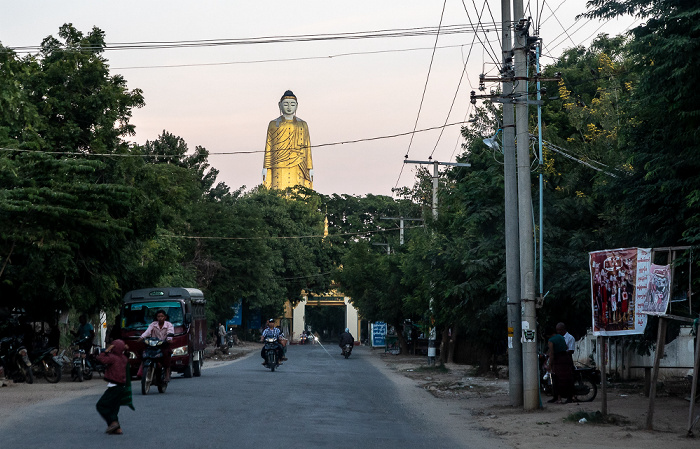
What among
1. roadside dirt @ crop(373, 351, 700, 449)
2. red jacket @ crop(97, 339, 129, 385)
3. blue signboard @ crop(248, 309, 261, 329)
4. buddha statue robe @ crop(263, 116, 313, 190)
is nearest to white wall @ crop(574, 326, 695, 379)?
roadside dirt @ crop(373, 351, 700, 449)

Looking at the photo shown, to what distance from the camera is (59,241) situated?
2284cm

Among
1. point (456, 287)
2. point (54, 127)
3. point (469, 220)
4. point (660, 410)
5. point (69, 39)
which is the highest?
point (69, 39)

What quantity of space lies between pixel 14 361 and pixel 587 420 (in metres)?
14.8

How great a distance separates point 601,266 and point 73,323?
2539cm

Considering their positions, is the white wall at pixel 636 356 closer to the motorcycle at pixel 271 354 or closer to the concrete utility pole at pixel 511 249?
the concrete utility pole at pixel 511 249

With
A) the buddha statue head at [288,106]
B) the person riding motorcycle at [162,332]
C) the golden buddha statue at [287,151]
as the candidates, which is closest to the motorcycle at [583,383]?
the person riding motorcycle at [162,332]

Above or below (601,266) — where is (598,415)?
below

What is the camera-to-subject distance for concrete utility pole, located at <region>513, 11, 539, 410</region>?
16828 millimetres

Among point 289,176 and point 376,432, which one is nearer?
point 376,432

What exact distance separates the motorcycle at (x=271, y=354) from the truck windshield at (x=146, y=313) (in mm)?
6217

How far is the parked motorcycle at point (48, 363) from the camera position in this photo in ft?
77.2

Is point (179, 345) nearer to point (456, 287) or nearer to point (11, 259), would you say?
point (11, 259)

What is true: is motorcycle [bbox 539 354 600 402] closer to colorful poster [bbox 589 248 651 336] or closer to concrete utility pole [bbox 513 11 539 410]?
concrete utility pole [bbox 513 11 539 410]

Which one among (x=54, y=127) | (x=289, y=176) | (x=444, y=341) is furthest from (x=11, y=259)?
(x=289, y=176)
